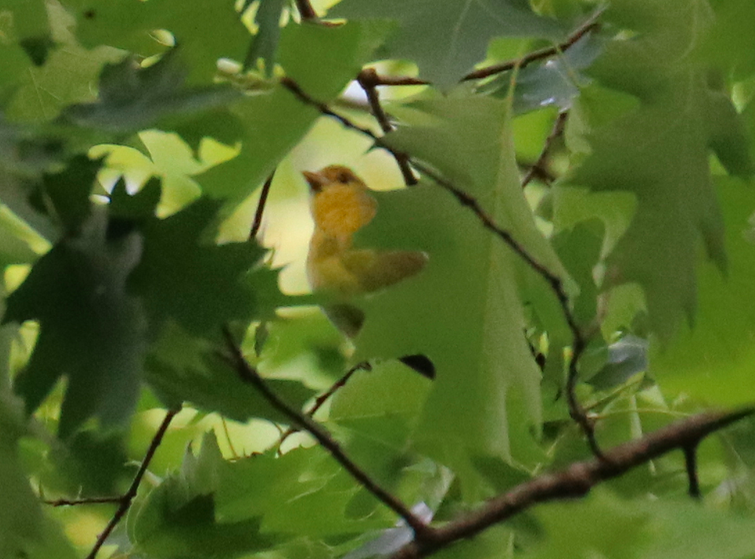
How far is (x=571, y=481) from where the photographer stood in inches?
23.0

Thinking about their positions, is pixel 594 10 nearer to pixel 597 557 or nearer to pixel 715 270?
pixel 715 270

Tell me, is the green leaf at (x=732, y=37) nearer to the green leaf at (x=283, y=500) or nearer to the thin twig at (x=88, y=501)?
the green leaf at (x=283, y=500)

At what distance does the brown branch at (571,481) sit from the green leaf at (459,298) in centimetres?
12

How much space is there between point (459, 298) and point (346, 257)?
699 millimetres

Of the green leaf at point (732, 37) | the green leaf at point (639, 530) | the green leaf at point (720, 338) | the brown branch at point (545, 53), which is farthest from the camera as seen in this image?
the brown branch at point (545, 53)

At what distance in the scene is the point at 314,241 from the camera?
5.36 ft

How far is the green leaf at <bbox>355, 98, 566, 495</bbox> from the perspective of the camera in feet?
2.42

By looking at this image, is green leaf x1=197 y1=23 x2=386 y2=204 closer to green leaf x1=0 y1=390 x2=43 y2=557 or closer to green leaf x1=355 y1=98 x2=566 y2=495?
green leaf x1=355 y1=98 x2=566 y2=495

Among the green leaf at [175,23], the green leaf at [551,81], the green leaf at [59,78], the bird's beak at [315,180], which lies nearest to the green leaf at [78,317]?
the green leaf at [175,23]

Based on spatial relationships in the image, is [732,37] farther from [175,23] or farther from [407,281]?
[175,23]

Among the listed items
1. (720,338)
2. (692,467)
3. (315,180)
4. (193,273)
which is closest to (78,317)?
(193,273)

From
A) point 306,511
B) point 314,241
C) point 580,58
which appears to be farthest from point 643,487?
point 314,241

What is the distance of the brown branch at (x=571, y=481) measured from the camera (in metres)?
0.58

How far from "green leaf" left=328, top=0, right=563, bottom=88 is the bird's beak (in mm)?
1031
